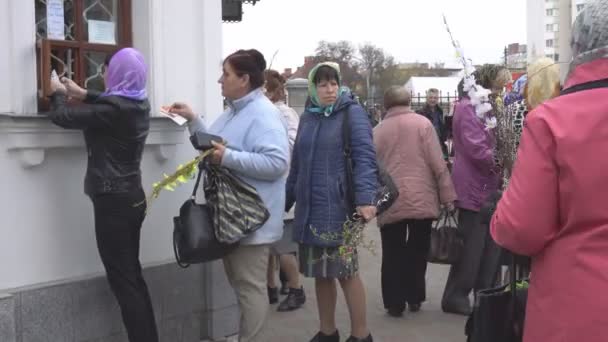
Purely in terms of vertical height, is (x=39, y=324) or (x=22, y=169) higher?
(x=22, y=169)

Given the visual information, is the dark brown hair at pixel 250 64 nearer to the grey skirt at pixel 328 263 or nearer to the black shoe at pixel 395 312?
the grey skirt at pixel 328 263

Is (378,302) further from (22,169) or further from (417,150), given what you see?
(22,169)

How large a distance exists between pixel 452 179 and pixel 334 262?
5.48 feet

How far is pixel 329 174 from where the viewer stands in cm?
414

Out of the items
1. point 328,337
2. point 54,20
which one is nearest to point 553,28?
point 328,337

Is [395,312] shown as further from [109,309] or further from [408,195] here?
[109,309]

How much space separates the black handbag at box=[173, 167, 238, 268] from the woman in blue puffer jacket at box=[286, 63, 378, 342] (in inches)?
23.8

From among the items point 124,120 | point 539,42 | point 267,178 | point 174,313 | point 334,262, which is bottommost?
point 174,313

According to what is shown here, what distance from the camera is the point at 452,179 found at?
5.46 m

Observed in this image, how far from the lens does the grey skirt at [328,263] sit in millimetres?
4152

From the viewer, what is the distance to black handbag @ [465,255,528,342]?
95.9 inches

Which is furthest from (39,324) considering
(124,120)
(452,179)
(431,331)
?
(452,179)

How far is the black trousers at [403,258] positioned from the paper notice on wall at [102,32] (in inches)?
94.0

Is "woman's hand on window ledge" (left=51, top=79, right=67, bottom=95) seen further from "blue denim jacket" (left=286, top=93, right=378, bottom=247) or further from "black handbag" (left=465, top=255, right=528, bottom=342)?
"black handbag" (left=465, top=255, right=528, bottom=342)
